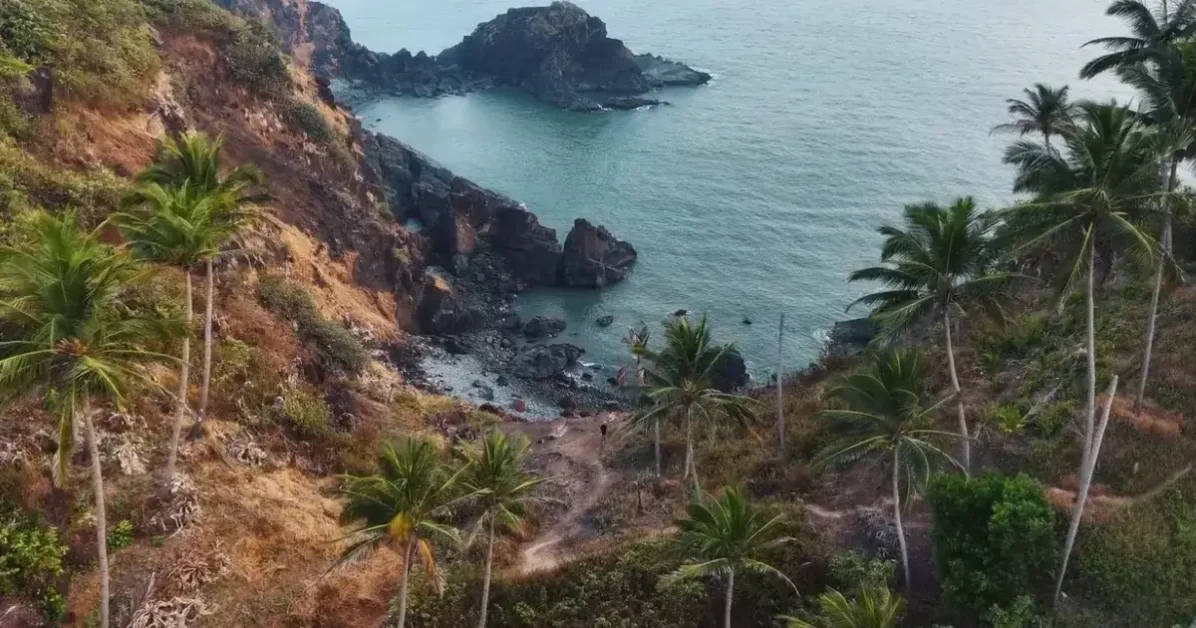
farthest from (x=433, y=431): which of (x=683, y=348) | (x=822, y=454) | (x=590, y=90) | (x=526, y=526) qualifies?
(x=590, y=90)

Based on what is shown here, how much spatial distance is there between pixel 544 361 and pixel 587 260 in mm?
14818

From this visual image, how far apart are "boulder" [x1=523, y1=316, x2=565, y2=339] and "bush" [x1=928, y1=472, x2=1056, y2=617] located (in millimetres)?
44296

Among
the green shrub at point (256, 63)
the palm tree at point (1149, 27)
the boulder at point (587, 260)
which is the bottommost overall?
the boulder at point (587, 260)

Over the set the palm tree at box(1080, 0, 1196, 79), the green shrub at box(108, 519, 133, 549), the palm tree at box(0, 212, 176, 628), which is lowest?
the green shrub at box(108, 519, 133, 549)

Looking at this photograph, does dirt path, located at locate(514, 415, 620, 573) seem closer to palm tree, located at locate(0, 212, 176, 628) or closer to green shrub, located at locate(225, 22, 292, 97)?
palm tree, located at locate(0, 212, 176, 628)

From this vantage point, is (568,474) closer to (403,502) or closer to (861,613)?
(403,502)

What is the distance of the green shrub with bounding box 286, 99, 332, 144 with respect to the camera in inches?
2328

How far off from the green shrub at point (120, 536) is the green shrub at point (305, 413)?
9.23 m

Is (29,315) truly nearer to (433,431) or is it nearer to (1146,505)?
(433,431)

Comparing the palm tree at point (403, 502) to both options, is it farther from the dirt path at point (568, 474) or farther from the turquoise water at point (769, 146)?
the turquoise water at point (769, 146)

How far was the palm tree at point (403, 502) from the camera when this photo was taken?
818 inches

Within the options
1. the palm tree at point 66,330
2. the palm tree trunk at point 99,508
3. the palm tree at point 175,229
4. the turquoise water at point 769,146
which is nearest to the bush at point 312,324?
the palm tree at point 175,229

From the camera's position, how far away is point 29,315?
57.4ft

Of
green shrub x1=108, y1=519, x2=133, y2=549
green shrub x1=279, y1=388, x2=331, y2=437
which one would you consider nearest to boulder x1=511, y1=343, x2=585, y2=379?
green shrub x1=279, y1=388, x2=331, y2=437
